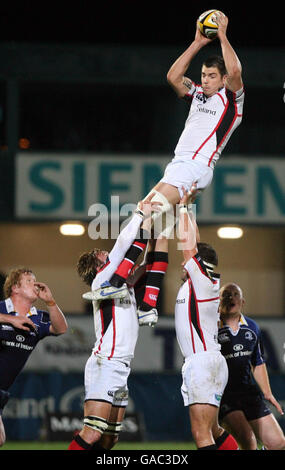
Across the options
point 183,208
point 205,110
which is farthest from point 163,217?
point 205,110

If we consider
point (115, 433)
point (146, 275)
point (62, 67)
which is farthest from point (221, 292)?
point (62, 67)

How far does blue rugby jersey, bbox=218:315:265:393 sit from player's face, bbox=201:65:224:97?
2.39m

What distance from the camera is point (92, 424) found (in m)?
7.89

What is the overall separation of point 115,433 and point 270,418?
1.83 m

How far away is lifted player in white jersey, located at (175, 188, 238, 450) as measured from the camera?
785cm

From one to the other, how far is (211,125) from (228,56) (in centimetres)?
72

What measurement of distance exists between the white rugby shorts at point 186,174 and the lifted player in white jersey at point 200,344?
51 centimetres

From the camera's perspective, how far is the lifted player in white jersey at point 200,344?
7852 millimetres

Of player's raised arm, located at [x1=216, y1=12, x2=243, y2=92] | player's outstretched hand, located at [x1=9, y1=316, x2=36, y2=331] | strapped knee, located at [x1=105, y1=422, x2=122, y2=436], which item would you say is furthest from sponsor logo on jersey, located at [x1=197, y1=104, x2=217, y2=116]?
strapped knee, located at [x1=105, y1=422, x2=122, y2=436]

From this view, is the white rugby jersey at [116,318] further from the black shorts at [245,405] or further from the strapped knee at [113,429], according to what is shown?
the black shorts at [245,405]

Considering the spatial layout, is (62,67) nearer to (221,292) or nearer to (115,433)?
(221,292)

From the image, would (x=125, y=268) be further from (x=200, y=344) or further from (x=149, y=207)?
(x=200, y=344)

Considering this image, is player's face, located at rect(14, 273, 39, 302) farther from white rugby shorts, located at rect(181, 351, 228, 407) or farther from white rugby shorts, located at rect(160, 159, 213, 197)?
white rugby shorts, located at rect(181, 351, 228, 407)

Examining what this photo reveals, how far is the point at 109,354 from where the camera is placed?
26.7ft
